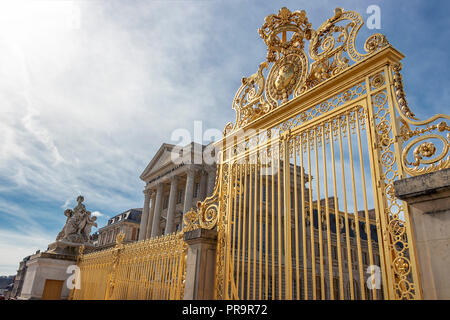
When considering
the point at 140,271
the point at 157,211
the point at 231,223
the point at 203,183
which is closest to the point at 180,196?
the point at 157,211

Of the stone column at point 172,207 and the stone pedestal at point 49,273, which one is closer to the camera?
the stone pedestal at point 49,273

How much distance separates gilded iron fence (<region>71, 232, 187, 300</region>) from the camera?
694 centimetres

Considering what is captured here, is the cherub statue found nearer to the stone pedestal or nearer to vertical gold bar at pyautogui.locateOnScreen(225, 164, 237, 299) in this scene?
the stone pedestal

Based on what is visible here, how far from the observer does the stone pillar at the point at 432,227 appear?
3.09m

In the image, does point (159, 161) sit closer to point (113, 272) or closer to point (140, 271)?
point (113, 272)

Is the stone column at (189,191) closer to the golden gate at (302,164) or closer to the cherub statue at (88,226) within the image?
the cherub statue at (88,226)

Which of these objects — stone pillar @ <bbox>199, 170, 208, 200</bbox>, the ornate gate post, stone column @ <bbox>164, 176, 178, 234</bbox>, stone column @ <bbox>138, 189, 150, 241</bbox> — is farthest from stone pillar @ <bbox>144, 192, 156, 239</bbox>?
the ornate gate post

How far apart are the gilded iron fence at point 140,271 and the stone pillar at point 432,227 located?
180 inches

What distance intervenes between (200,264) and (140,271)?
244 cm

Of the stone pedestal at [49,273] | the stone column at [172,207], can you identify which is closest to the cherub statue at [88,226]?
the stone pedestal at [49,273]

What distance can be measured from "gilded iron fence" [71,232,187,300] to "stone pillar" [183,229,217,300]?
39cm

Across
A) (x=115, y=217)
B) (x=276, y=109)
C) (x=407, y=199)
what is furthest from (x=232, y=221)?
(x=115, y=217)

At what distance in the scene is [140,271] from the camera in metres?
7.99
